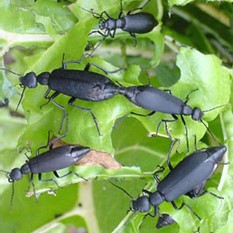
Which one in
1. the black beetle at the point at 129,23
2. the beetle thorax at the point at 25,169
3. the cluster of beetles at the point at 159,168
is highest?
the black beetle at the point at 129,23

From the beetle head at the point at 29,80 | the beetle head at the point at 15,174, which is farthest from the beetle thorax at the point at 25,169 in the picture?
the beetle head at the point at 29,80

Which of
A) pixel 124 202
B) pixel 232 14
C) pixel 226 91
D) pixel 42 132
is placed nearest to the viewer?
pixel 226 91

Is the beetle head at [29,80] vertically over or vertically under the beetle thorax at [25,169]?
over

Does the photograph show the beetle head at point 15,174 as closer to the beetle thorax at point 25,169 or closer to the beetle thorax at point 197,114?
the beetle thorax at point 25,169

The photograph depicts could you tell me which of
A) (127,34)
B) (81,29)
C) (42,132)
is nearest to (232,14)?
(127,34)

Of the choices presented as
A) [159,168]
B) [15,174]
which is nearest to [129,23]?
[159,168]

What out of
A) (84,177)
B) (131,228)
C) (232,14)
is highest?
(232,14)

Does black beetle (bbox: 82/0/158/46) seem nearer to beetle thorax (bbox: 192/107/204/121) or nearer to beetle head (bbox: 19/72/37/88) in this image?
beetle head (bbox: 19/72/37/88)

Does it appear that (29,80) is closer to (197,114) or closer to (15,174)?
(15,174)

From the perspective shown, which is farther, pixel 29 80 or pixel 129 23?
pixel 129 23

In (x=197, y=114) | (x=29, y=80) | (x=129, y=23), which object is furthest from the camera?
(x=129, y=23)

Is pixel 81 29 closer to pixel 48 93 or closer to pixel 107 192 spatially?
pixel 48 93
